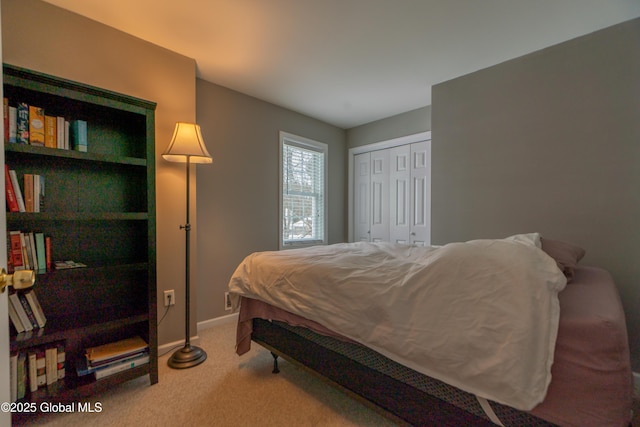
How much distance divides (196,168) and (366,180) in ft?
7.78

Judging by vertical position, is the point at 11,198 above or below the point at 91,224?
above

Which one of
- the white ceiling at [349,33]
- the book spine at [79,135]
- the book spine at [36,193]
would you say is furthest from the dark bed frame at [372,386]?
the white ceiling at [349,33]

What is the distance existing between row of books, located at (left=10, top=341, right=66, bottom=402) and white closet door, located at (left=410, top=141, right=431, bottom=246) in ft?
10.9

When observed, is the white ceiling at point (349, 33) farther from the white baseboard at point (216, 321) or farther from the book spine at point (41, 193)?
the white baseboard at point (216, 321)

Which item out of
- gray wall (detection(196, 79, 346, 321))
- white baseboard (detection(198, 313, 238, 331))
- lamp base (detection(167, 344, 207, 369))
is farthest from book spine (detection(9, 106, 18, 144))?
white baseboard (detection(198, 313, 238, 331))

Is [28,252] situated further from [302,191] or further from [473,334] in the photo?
[302,191]

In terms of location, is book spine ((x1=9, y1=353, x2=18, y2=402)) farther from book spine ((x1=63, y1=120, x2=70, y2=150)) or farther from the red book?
book spine ((x1=63, y1=120, x2=70, y2=150))

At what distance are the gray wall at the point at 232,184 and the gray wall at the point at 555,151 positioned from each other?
1.84 metres

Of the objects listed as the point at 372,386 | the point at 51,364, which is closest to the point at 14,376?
the point at 51,364

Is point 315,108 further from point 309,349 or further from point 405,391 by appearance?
Result: point 405,391

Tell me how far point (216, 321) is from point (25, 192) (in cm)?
184

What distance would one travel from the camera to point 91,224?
1.84 meters

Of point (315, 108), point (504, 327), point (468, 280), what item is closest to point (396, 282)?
point (468, 280)

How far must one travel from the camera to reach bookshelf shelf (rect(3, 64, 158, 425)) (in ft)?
4.92
